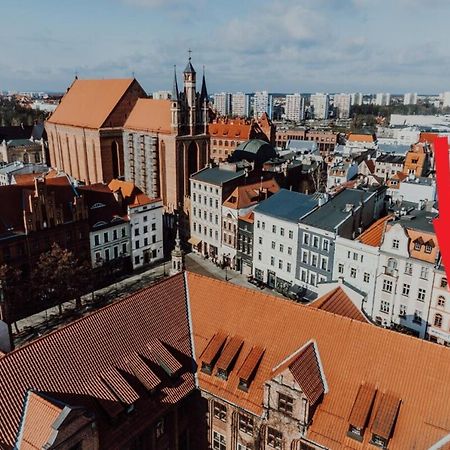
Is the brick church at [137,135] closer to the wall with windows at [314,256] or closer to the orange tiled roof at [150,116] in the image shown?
the orange tiled roof at [150,116]

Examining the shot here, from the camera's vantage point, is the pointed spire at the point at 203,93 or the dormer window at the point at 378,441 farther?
the pointed spire at the point at 203,93

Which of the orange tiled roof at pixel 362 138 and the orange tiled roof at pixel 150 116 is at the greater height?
the orange tiled roof at pixel 150 116

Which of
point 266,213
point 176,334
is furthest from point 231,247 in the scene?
point 176,334

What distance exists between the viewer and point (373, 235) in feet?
200

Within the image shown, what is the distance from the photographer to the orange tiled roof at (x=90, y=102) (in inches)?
4028

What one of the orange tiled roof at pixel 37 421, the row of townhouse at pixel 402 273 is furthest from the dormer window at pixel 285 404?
the row of townhouse at pixel 402 273

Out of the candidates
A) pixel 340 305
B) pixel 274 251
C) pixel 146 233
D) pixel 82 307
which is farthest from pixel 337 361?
pixel 146 233

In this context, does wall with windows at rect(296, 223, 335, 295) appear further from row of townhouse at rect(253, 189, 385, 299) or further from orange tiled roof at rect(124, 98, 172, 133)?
orange tiled roof at rect(124, 98, 172, 133)

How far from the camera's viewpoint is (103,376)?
98.6 feet

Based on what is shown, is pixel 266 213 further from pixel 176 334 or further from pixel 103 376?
pixel 103 376

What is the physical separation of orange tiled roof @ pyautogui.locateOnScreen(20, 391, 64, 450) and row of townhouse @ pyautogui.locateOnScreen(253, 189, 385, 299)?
146ft

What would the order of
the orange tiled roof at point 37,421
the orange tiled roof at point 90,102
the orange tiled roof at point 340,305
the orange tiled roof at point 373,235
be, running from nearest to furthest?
the orange tiled roof at point 37,421, the orange tiled roof at point 340,305, the orange tiled roof at point 373,235, the orange tiled roof at point 90,102

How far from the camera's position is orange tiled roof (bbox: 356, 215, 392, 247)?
59.5 meters

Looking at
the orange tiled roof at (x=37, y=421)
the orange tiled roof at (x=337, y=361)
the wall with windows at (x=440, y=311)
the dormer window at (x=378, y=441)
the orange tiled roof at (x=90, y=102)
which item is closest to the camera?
the orange tiled roof at (x=37, y=421)
